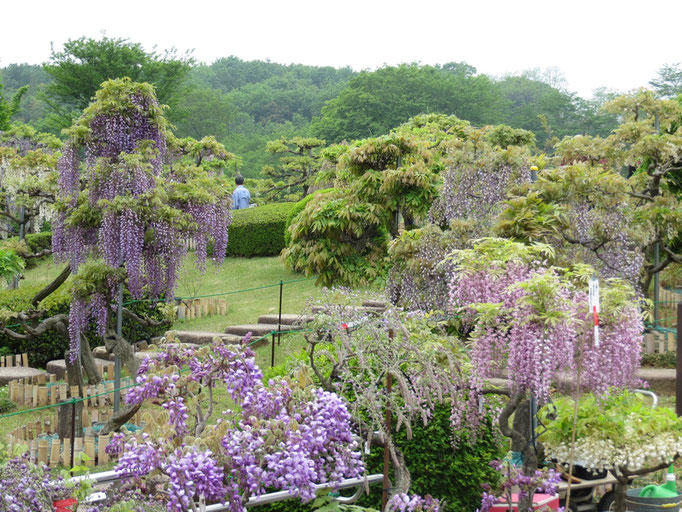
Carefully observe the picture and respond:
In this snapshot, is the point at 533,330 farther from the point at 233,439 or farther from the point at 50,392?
the point at 50,392

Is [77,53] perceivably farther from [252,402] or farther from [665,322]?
[252,402]

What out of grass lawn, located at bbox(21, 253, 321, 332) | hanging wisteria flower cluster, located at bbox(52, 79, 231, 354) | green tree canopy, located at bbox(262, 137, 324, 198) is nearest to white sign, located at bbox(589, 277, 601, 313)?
hanging wisteria flower cluster, located at bbox(52, 79, 231, 354)

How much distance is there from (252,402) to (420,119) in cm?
1532

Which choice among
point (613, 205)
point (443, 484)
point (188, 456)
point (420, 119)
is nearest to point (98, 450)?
point (443, 484)

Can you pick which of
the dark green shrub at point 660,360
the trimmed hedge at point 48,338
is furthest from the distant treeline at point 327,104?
the dark green shrub at point 660,360

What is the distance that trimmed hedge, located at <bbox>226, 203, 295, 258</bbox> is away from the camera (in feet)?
54.2

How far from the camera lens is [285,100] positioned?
51.1 meters

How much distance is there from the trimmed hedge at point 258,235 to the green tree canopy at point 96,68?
12.8m

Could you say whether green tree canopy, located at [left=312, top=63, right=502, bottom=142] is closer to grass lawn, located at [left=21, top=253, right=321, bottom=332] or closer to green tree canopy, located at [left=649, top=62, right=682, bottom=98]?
green tree canopy, located at [left=649, top=62, right=682, bottom=98]

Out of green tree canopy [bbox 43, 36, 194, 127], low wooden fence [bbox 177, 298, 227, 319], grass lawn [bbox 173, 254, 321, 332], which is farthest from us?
green tree canopy [bbox 43, 36, 194, 127]

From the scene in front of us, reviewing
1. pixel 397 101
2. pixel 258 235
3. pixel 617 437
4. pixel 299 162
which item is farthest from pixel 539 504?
pixel 397 101

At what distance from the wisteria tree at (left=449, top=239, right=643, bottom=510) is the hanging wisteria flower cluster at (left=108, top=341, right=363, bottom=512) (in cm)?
148

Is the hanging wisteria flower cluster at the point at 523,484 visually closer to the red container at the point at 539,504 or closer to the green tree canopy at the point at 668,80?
the red container at the point at 539,504

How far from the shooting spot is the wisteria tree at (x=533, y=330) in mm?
4453
